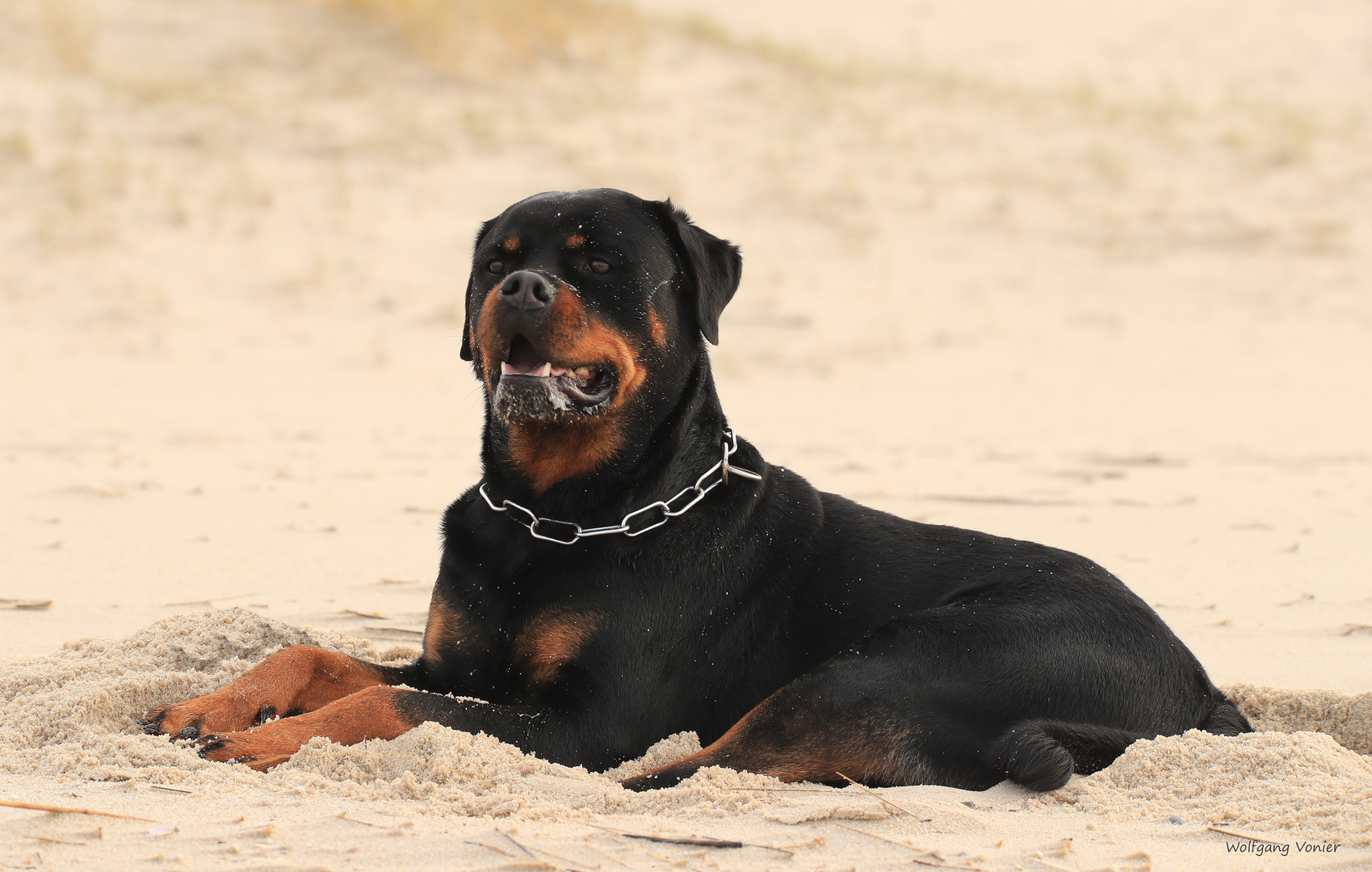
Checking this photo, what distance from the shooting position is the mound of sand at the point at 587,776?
3.13 metres

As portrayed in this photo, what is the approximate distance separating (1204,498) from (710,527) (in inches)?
188

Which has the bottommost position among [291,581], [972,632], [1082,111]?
[291,581]

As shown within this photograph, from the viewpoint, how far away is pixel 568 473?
3.89m

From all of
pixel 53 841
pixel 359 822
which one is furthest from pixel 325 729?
pixel 53 841

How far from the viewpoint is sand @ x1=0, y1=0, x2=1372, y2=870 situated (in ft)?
10.4

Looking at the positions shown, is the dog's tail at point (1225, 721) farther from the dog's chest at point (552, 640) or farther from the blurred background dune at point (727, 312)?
the dog's chest at point (552, 640)

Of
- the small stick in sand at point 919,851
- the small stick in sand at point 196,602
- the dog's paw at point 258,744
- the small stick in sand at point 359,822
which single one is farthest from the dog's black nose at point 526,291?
the small stick in sand at point 196,602

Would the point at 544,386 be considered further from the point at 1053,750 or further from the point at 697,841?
the point at 1053,750

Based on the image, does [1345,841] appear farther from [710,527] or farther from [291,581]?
[291,581]

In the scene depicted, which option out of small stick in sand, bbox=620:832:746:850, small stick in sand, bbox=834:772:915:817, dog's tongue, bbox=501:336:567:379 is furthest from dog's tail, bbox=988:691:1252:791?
dog's tongue, bbox=501:336:567:379

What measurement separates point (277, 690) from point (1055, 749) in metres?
2.05

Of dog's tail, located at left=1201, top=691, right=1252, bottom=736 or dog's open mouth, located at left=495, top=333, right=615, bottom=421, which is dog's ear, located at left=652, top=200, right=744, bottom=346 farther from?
dog's tail, located at left=1201, top=691, right=1252, bottom=736

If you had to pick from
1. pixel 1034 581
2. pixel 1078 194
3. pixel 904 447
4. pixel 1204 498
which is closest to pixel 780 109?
pixel 1078 194

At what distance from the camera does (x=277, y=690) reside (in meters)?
3.68
